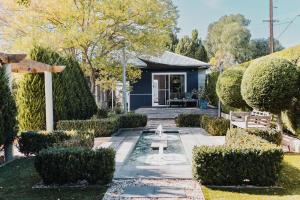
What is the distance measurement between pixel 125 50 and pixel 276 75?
10311 millimetres

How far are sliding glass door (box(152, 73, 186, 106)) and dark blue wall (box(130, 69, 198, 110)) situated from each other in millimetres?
423

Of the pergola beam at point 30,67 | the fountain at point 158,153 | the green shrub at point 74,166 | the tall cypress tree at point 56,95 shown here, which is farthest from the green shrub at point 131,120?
the green shrub at point 74,166

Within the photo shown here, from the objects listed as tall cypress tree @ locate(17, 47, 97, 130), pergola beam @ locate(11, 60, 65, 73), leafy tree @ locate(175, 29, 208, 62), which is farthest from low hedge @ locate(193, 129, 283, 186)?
leafy tree @ locate(175, 29, 208, 62)

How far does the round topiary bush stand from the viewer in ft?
62.7

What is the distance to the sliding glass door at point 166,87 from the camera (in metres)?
31.3

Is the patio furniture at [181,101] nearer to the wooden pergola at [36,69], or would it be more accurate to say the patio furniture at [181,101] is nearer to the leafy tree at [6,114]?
the wooden pergola at [36,69]

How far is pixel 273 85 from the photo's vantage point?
12.9 meters

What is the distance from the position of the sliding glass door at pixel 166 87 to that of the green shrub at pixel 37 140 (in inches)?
767

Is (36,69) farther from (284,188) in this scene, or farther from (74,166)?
(284,188)

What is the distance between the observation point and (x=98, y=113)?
779 inches

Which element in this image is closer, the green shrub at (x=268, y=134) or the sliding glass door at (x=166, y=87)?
the green shrub at (x=268, y=134)

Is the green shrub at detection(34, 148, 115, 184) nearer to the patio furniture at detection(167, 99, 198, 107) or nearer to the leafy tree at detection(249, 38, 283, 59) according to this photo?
the patio furniture at detection(167, 99, 198, 107)

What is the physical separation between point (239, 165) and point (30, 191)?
449 cm

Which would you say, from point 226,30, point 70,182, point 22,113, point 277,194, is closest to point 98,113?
point 22,113
